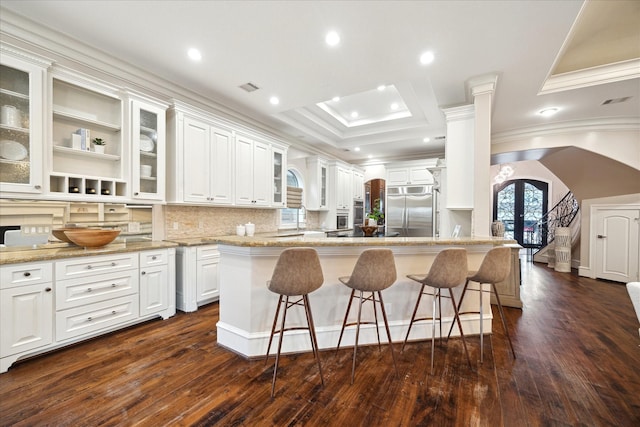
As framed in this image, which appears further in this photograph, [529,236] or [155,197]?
[529,236]

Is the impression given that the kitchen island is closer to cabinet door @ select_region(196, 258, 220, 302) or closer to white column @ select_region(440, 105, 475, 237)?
white column @ select_region(440, 105, 475, 237)

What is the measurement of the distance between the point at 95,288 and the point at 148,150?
1.64 m

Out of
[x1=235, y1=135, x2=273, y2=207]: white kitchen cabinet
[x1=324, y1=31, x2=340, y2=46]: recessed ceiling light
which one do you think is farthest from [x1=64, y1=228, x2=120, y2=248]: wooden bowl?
[x1=324, y1=31, x2=340, y2=46]: recessed ceiling light

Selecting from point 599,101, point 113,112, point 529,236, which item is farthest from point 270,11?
point 529,236

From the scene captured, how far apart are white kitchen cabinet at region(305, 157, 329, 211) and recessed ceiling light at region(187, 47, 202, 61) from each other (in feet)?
11.9

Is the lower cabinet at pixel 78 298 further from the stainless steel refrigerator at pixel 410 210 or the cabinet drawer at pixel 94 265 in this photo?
the stainless steel refrigerator at pixel 410 210

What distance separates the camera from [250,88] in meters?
3.68

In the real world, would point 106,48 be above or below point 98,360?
above

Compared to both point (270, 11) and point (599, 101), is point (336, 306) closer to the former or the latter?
point (270, 11)

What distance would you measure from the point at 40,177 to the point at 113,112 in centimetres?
108

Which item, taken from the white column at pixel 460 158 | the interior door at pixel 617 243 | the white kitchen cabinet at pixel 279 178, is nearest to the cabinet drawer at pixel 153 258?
the white kitchen cabinet at pixel 279 178

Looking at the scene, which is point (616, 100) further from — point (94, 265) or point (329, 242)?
point (94, 265)

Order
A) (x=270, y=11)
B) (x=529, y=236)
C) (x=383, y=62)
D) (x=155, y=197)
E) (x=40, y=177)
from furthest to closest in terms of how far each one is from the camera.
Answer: (x=529, y=236) → (x=155, y=197) → (x=383, y=62) → (x=40, y=177) → (x=270, y=11)

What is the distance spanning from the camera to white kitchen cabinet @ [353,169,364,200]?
7430 mm
